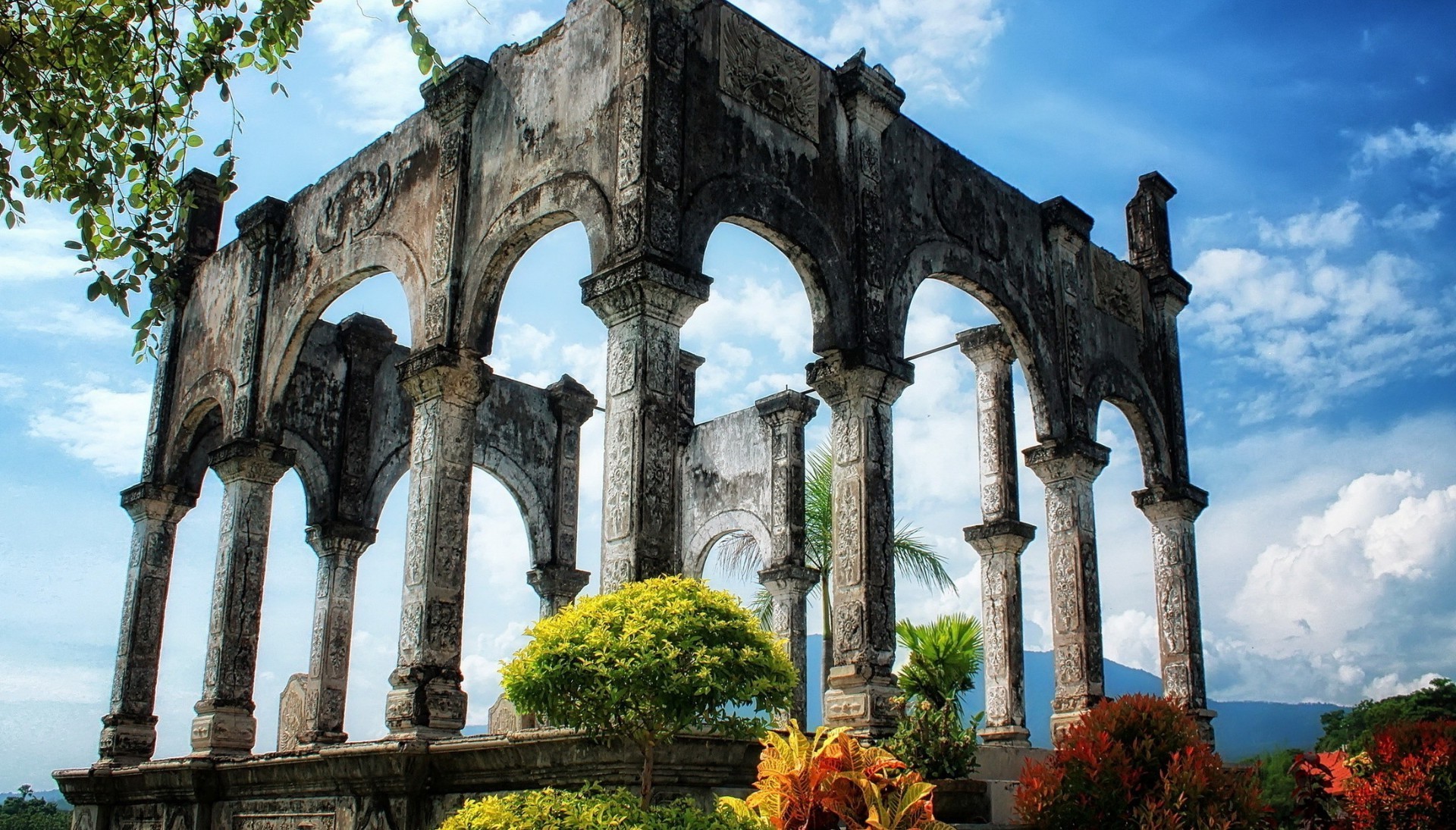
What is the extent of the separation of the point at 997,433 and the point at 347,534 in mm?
8299

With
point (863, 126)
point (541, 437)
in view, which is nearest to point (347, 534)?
point (541, 437)

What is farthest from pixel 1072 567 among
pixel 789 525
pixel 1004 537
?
pixel 789 525

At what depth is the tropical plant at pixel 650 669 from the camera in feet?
21.7

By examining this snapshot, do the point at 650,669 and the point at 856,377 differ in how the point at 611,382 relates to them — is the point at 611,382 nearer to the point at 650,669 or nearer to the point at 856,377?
the point at 856,377

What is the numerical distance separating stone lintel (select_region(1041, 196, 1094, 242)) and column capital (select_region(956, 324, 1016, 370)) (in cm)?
141

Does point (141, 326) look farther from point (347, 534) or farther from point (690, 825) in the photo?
point (347, 534)

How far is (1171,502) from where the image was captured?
1502 cm

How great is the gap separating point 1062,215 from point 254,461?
8.97m

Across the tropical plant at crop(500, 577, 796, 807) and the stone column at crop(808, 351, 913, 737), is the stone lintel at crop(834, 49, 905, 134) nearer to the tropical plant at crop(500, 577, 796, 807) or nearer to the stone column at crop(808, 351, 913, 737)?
the stone column at crop(808, 351, 913, 737)

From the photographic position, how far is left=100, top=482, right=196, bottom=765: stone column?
14156 mm

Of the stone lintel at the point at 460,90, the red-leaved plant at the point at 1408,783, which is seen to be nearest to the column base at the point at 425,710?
the stone lintel at the point at 460,90

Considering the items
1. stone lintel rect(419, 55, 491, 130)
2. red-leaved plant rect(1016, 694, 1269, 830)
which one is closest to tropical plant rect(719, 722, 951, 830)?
red-leaved plant rect(1016, 694, 1269, 830)

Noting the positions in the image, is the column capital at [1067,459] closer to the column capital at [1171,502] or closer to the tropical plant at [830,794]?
the column capital at [1171,502]

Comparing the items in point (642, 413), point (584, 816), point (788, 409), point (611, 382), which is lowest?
point (584, 816)
